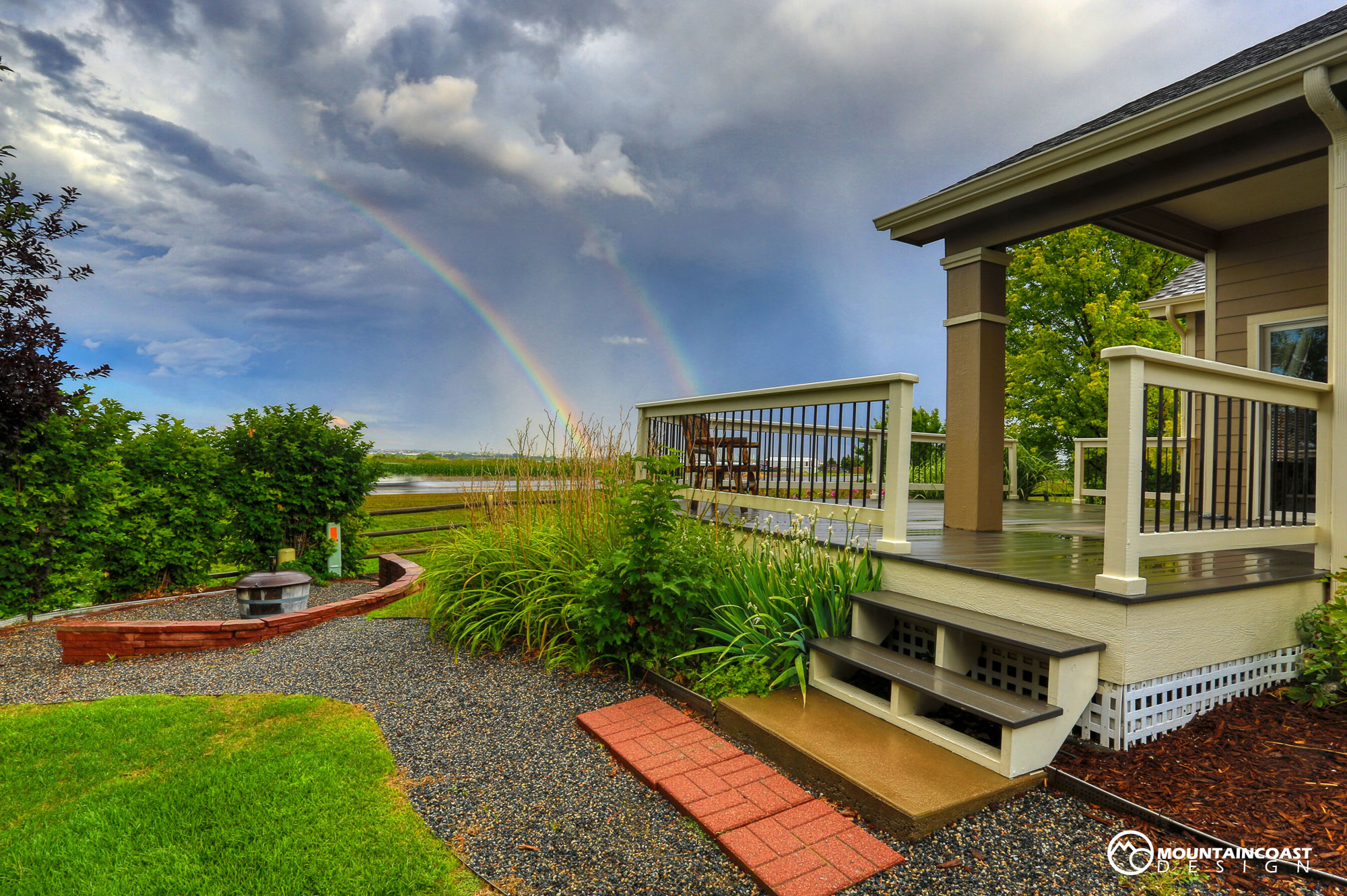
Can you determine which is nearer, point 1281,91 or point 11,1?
point 1281,91

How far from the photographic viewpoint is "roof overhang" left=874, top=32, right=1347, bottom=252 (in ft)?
11.3

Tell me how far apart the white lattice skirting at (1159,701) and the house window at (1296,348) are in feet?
13.4

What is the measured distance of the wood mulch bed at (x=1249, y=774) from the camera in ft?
6.51

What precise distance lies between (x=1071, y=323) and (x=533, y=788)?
1837 cm

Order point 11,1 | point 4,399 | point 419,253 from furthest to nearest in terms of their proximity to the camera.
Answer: point 419,253 < point 11,1 < point 4,399

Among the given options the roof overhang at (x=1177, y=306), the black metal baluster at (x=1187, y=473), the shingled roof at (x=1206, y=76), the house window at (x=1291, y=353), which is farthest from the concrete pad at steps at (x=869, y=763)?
the roof overhang at (x=1177, y=306)

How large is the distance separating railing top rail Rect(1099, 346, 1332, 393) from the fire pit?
562 centimetres

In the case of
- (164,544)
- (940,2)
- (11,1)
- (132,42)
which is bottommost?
(164,544)

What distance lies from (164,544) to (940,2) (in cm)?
1041

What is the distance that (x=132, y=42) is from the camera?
7809mm

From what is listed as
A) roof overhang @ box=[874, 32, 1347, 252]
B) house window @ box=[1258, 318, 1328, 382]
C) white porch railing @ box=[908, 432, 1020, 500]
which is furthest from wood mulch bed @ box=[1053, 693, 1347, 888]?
white porch railing @ box=[908, 432, 1020, 500]

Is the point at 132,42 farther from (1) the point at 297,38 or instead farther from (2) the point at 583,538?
(2) the point at 583,538

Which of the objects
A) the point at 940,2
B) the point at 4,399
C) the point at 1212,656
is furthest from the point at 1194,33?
the point at 4,399

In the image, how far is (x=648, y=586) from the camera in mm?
3518
